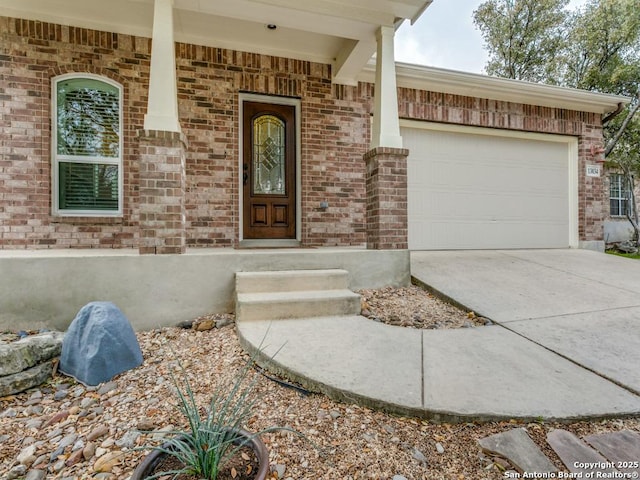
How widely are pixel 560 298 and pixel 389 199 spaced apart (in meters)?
1.88

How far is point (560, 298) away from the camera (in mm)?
3158

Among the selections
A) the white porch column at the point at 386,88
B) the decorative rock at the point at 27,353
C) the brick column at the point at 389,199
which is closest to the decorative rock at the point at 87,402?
the decorative rock at the point at 27,353

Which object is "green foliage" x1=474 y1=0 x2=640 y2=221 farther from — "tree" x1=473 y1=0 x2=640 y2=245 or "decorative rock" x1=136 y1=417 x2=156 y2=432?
"decorative rock" x1=136 y1=417 x2=156 y2=432

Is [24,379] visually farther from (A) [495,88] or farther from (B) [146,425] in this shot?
(A) [495,88]

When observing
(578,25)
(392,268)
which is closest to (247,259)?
(392,268)

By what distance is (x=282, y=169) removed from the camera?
16.0ft

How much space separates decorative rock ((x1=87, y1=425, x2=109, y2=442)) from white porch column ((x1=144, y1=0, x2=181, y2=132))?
2.32m

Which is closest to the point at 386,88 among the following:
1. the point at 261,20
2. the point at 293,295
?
the point at 261,20

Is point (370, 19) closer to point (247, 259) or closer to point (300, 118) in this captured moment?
point (300, 118)

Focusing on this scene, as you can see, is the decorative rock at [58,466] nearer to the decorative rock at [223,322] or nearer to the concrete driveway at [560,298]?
the decorative rock at [223,322]

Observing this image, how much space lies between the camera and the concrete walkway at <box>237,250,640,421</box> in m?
1.56

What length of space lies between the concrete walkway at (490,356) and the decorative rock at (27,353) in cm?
117

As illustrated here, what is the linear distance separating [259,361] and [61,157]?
3.92 meters

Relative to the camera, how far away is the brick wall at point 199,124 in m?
3.93
